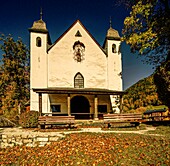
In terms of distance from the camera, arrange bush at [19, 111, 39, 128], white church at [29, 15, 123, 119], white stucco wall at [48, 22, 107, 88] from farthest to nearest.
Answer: white stucco wall at [48, 22, 107, 88], white church at [29, 15, 123, 119], bush at [19, 111, 39, 128]

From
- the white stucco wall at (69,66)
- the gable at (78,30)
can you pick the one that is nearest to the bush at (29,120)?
the white stucco wall at (69,66)

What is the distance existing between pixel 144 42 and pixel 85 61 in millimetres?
A: 10974

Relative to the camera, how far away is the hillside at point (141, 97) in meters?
21.4

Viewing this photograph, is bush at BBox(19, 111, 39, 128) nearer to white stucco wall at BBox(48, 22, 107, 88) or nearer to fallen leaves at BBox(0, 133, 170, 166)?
fallen leaves at BBox(0, 133, 170, 166)

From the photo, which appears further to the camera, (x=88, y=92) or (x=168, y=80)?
(x=88, y=92)

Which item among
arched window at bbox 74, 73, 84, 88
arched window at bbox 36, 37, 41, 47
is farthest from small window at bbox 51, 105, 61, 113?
arched window at bbox 36, 37, 41, 47

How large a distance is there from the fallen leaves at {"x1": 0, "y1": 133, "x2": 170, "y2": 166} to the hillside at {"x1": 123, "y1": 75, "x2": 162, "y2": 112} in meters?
13.3

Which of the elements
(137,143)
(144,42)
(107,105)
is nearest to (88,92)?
(107,105)

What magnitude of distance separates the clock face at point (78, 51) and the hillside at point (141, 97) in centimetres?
657

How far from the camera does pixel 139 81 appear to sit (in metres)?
24.8

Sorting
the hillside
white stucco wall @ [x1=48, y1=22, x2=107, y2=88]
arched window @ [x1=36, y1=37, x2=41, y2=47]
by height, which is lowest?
the hillside

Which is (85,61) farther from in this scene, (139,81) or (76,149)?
(76,149)

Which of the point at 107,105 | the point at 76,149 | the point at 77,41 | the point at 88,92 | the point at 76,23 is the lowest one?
the point at 76,149

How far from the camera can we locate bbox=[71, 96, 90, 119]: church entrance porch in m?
21.3
